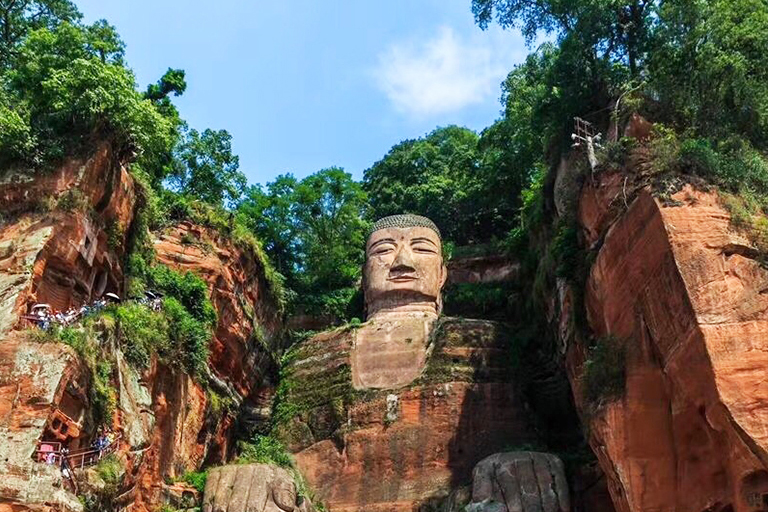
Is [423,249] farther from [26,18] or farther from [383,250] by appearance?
[26,18]

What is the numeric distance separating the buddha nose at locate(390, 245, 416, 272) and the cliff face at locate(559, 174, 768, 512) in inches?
346

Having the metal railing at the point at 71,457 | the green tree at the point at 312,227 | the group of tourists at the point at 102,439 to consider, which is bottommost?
the metal railing at the point at 71,457

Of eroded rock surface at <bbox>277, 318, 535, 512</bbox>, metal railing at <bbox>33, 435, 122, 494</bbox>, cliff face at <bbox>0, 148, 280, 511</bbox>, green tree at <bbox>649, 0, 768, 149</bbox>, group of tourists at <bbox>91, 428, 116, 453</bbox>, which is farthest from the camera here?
eroded rock surface at <bbox>277, 318, 535, 512</bbox>

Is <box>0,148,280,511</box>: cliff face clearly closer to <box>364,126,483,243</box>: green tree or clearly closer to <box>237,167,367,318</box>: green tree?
<box>237,167,367,318</box>: green tree

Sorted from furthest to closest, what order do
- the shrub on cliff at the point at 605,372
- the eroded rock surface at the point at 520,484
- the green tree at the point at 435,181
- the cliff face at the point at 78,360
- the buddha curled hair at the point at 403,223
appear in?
the green tree at the point at 435,181
the buddha curled hair at the point at 403,223
the eroded rock surface at the point at 520,484
the shrub on cliff at the point at 605,372
the cliff face at the point at 78,360

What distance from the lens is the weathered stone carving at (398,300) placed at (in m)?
22.6

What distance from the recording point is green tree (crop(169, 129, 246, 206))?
92.1ft

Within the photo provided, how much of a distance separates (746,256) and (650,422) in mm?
3010

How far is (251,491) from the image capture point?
18.1m

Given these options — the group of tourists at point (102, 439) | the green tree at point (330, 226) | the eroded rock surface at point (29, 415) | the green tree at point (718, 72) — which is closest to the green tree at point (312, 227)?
the green tree at point (330, 226)

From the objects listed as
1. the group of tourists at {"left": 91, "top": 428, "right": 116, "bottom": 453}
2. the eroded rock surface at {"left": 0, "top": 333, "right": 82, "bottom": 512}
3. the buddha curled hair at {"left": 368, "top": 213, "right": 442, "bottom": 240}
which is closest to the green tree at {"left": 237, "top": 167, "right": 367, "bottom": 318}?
the buddha curled hair at {"left": 368, "top": 213, "right": 442, "bottom": 240}

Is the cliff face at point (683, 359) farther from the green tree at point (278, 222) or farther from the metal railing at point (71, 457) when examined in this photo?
the green tree at point (278, 222)

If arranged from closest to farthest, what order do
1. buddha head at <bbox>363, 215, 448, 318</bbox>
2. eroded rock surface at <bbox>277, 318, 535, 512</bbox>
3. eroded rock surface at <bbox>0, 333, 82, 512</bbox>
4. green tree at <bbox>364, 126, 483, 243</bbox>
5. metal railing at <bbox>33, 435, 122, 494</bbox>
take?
eroded rock surface at <bbox>0, 333, 82, 512</bbox>
metal railing at <bbox>33, 435, 122, 494</bbox>
eroded rock surface at <bbox>277, 318, 535, 512</bbox>
buddha head at <bbox>363, 215, 448, 318</bbox>
green tree at <bbox>364, 126, 483, 243</bbox>

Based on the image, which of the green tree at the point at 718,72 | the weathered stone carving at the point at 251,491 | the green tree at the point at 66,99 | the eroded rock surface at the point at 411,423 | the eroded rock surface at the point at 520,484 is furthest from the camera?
the eroded rock surface at the point at 411,423
